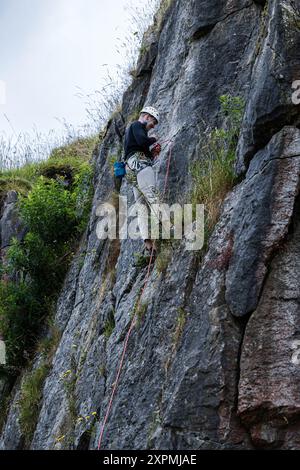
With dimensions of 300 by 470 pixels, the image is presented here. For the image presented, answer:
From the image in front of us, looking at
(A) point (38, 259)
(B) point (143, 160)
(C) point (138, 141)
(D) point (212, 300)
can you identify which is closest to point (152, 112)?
(C) point (138, 141)

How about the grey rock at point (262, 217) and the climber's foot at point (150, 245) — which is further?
the climber's foot at point (150, 245)

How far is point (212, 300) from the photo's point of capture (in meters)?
8.16

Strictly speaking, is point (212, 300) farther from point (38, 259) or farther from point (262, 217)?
point (38, 259)

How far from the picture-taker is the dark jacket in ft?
36.2

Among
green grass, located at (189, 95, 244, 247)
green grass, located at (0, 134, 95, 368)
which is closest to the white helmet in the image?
green grass, located at (189, 95, 244, 247)

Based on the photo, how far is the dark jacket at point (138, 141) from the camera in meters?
11.0

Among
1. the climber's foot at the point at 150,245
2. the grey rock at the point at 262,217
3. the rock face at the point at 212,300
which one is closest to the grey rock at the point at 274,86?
the rock face at the point at 212,300

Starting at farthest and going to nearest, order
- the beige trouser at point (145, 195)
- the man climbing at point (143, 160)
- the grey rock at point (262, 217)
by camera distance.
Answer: the man climbing at point (143, 160)
the beige trouser at point (145, 195)
the grey rock at point (262, 217)

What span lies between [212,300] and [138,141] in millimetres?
3450

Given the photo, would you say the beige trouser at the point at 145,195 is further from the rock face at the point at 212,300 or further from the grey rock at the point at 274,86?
the grey rock at the point at 274,86

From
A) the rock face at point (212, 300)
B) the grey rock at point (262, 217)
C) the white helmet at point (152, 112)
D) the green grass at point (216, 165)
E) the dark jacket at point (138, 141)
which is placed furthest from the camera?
the white helmet at point (152, 112)

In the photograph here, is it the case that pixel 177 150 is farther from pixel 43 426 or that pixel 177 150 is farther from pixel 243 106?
pixel 43 426

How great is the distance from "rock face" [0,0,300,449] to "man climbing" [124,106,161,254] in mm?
251

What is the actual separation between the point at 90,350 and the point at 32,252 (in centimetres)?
410
